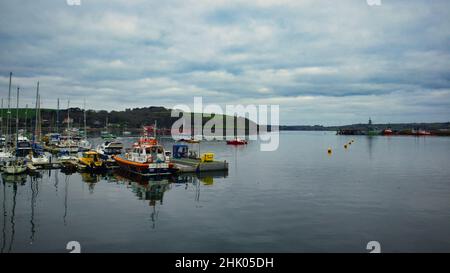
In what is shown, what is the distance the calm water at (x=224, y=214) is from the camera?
2144 cm

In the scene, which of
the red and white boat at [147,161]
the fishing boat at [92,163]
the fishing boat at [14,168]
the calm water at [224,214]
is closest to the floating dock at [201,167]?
the red and white boat at [147,161]

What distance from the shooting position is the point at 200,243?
2125cm

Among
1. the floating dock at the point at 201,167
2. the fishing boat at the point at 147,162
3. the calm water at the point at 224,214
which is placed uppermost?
the fishing boat at the point at 147,162

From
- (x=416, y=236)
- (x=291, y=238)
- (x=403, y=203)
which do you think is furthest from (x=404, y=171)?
(x=291, y=238)

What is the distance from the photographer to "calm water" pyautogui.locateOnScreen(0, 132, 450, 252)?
2144cm

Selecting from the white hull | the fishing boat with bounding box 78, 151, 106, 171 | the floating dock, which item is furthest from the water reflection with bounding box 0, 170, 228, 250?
the floating dock

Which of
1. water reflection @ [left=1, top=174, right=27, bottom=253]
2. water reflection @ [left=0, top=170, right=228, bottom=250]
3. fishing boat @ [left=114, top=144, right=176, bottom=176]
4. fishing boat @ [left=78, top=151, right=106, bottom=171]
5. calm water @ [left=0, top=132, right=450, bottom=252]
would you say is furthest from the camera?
fishing boat @ [left=78, top=151, right=106, bottom=171]

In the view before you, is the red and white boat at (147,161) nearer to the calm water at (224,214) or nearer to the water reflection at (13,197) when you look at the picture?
the calm water at (224,214)

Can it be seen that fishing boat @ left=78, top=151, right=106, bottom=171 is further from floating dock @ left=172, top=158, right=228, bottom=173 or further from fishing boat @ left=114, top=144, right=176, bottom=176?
floating dock @ left=172, top=158, right=228, bottom=173

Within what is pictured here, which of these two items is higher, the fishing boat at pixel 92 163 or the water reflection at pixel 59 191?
the fishing boat at pixel 92 163

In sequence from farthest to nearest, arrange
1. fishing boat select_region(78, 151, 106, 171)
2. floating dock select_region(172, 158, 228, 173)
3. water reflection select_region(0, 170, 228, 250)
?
1. floating dock select_region(172, 158, 228, 173)
2. fishing boat select_region(78, 151, 106, 171)
3. water reflection select_region(0, 170, 228, 250)

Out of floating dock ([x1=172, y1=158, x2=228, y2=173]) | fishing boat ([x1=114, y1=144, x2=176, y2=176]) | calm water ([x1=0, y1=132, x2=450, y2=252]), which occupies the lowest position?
calm water ([x1=0, y1=132, x2=450, y2=252])
